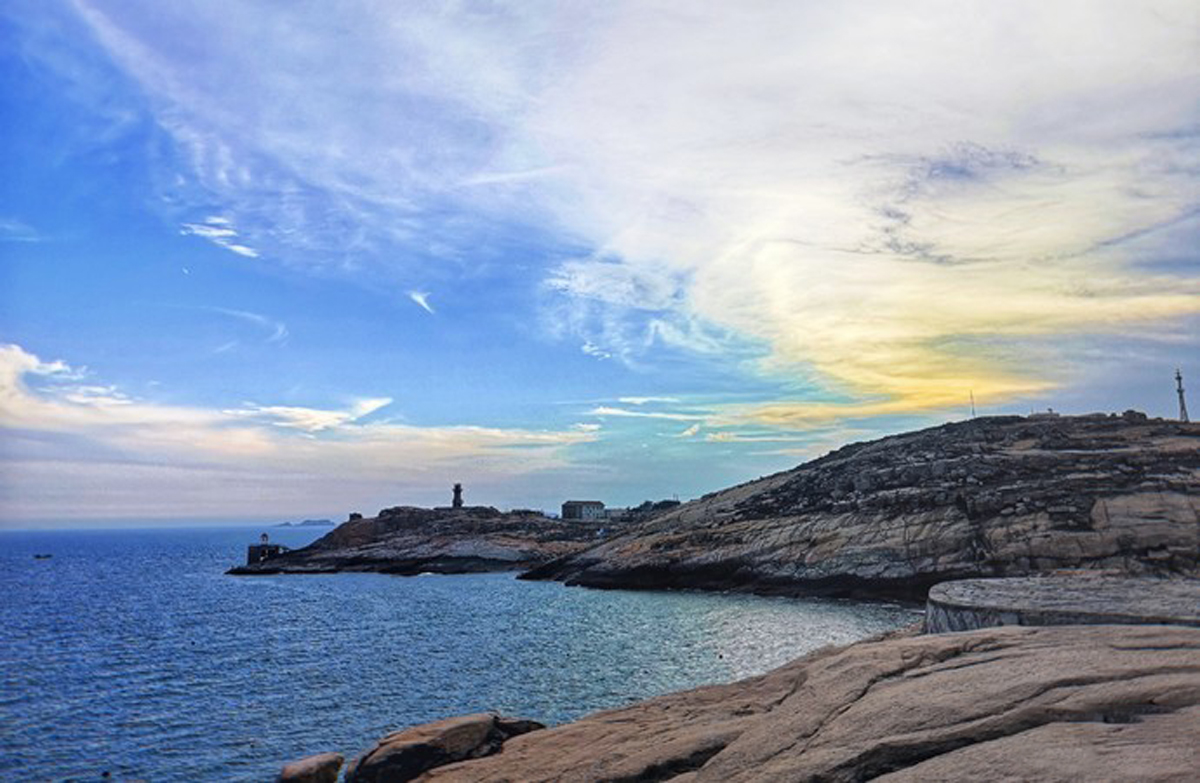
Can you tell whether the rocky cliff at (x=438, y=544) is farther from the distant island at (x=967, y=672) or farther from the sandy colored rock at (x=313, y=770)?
the sandy colored rock at (x=313, y=770)

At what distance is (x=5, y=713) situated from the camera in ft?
120

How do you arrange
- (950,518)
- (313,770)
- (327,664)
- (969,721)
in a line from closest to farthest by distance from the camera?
(969,721), (313,770), (327,664), (950,518)

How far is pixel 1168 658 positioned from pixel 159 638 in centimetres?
6626

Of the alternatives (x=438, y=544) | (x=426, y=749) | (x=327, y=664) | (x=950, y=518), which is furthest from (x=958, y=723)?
(x=438, y=544)

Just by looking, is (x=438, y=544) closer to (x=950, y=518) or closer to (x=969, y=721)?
(x=950, y=518)

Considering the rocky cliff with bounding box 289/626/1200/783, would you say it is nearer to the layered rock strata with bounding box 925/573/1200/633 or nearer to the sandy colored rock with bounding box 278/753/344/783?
the layered rock strata with bounding box 925/573/1200/633

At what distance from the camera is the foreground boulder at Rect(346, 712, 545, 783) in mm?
21953

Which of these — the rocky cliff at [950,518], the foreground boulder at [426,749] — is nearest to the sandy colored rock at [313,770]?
the foreground boulder at [426,749]

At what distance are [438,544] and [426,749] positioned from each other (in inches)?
4407

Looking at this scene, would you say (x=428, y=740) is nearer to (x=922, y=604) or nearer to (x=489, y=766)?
(x=489, y=766)

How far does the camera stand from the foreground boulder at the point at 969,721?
8.88m

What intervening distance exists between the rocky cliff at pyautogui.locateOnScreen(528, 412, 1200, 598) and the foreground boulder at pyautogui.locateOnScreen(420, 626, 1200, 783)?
5373cm

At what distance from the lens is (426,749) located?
22188 millimetres

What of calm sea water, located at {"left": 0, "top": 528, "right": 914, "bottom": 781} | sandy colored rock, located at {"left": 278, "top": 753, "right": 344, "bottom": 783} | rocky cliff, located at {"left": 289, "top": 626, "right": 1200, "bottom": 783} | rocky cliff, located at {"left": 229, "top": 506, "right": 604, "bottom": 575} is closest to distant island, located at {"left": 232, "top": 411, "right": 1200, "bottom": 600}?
Answer: calm sea water, located at {"left": 0, "top": 528, "right": 914, "bottom": 781}
